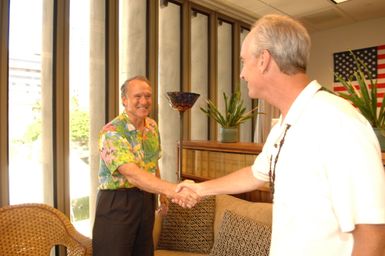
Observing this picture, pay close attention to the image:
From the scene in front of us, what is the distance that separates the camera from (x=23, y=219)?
7.12ft

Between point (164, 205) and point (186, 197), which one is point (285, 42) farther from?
point (164, 205)

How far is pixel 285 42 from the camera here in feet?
3.23

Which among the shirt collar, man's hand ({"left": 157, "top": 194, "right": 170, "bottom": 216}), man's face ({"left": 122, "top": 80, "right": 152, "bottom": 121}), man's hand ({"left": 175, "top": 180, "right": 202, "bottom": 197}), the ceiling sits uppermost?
the ceiling

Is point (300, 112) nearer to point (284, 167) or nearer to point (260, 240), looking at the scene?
point (284, 167)

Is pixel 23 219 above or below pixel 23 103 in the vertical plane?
below

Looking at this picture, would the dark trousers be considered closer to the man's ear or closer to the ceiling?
the man's ear

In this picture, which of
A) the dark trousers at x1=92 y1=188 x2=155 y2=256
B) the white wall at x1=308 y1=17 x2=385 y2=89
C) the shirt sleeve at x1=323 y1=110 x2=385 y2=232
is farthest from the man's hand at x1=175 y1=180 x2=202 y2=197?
the white wall at x1=308 y1=17 x2=385 y2=89

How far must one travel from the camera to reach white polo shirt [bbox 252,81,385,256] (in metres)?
0.79

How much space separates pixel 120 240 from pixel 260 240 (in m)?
0.81

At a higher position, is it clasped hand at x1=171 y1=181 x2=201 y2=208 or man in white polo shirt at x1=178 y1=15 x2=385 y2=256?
man in white polo shirt at x1=178 y1=15 x2=385 y2=256

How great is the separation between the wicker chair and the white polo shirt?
160 cm

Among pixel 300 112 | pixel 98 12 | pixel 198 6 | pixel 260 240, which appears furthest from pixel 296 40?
pixel 198 6

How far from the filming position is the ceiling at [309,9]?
4.00 m

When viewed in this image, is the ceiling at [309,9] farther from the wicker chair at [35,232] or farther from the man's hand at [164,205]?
the wicker chair at [35,232]
